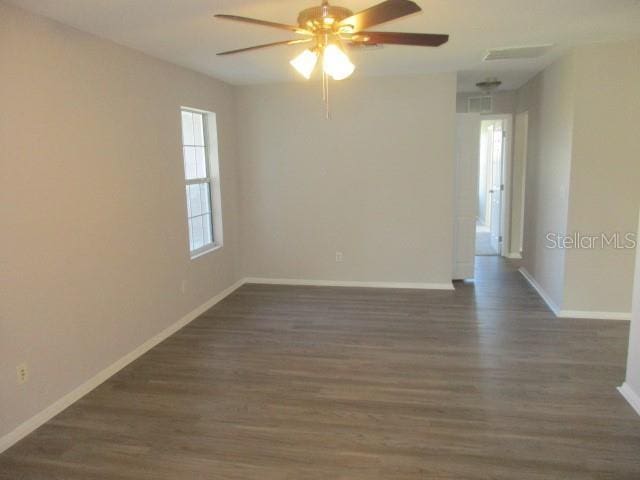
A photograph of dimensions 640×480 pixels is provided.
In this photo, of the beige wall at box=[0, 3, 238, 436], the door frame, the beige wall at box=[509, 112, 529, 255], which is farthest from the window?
the beige wall at box=[509, 112, 529, 255]

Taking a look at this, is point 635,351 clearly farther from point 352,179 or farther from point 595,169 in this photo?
point 352,179

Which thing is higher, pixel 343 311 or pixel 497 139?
pixel 497 139

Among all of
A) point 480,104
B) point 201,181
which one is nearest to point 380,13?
point 201,181

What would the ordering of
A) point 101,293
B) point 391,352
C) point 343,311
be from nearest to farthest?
1. point 101,293
2. point 391,352
3. point 343,311

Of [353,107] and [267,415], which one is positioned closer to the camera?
[267,415]

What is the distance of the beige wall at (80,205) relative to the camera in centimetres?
253

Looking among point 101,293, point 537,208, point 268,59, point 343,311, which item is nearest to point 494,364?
point 343,311

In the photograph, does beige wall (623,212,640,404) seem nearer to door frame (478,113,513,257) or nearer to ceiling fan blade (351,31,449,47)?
ceiling fan blade (351,31,449,47)

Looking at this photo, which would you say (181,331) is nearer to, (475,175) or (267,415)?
(267,415)

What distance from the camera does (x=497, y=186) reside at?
786 cm

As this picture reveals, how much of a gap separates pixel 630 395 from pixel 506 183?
14.9ft

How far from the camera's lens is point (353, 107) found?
5.18 metres

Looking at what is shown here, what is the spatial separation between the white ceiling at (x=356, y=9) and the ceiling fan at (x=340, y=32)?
0.44m

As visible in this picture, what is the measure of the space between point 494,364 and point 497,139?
6032 millimetres
